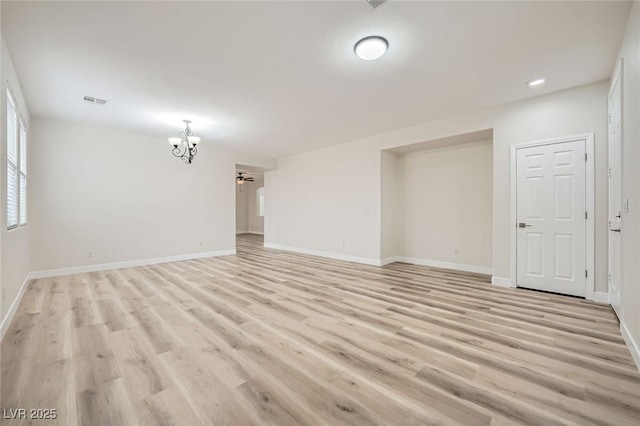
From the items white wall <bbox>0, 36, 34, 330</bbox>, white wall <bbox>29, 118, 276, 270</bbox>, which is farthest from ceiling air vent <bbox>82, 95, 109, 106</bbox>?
white wall <bbox>29, 118, 276, 270</bbox>

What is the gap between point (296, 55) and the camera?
9.25 feet

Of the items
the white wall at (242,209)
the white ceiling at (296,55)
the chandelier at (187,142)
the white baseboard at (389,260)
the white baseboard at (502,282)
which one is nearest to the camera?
the white ceiling at (296,55)

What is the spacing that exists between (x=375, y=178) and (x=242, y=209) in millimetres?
9093

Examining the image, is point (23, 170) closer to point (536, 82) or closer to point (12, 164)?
point (12, 164)

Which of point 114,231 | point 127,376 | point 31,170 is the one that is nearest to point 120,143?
point 31,170

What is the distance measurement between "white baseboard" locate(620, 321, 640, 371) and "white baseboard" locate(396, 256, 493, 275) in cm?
255

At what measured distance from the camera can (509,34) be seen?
248cm

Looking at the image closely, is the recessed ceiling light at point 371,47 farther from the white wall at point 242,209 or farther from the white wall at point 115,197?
the white wall at point 242,209

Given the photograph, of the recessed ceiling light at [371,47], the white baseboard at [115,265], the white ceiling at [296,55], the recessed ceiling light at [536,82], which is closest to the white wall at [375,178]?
the white ceiling at [296,55]

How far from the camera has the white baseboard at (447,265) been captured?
502cm

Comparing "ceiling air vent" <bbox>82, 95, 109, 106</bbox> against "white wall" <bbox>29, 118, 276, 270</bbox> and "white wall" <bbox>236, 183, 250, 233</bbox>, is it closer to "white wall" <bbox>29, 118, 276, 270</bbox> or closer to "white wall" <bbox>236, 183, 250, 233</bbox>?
"white wall" <bbox>29, 118, 276, 270</bbox>

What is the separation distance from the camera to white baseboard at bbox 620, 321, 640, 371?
1981mm

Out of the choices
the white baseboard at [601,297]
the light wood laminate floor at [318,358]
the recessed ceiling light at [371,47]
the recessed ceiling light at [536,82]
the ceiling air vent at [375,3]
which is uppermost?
the recessed ceiling light at [536,82]

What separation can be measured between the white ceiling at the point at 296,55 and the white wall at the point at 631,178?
0.30 meters
